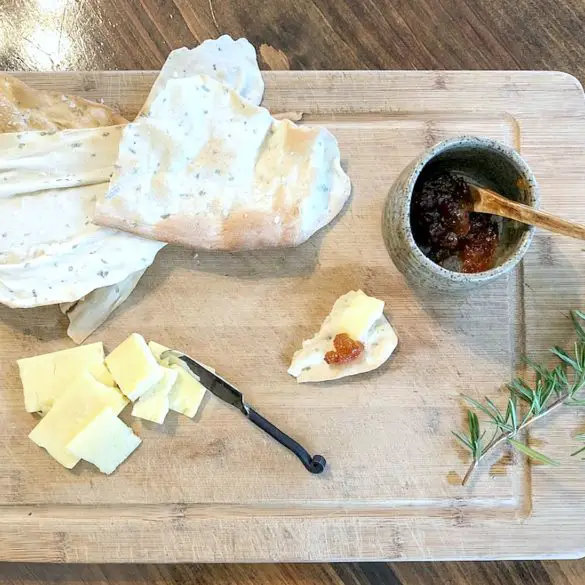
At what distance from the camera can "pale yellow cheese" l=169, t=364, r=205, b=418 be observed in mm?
1107

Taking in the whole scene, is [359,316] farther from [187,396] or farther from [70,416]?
[70,416]

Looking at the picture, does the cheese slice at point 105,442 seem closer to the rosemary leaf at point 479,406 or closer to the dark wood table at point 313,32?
the rosemary leaf at point 479,406

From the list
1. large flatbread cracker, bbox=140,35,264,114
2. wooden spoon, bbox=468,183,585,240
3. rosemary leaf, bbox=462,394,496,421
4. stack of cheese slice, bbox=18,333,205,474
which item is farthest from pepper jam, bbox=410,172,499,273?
stack of cheese slice, bbox=18,333,205,474

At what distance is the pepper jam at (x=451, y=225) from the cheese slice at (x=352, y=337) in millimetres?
150

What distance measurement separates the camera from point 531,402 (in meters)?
1.10

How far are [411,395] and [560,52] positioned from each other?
0.84m

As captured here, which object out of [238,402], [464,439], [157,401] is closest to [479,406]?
[464,439]

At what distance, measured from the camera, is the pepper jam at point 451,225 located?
3.39 feet

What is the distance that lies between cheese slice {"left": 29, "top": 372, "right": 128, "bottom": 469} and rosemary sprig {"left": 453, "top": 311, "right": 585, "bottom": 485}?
657 millimetres

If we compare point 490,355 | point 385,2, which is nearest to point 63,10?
point 385,2

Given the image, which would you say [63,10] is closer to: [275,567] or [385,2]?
[385,2]

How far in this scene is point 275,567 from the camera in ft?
4.08

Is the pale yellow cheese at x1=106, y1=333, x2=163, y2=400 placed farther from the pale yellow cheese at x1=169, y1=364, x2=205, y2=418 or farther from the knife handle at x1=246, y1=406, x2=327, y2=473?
the knife handle at x1=246, y1=406, x2=327, y2=473

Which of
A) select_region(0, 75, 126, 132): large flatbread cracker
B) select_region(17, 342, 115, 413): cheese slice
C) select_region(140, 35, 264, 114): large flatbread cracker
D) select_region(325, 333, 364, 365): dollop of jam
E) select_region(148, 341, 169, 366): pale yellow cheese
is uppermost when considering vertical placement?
select_region(0, 75, 126, 132): large flatbread cracker
